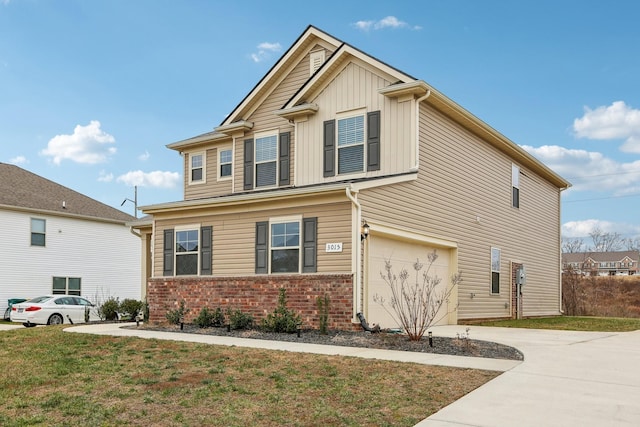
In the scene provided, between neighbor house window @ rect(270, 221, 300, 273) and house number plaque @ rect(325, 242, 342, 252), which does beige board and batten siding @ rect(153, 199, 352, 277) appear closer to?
house number plaque @ rect(325, 242, 342, 252)

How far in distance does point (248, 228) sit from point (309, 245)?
213 centimetres

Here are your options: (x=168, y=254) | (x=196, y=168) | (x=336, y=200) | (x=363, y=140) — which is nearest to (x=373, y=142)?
(x=363, y=140)

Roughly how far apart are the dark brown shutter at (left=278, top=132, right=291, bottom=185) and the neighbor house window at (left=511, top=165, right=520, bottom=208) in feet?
30.3

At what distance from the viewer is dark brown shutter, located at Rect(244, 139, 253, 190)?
63.6 feet

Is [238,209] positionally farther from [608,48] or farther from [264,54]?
[608,48]

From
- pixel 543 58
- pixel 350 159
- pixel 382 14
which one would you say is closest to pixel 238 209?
pixel 350 159

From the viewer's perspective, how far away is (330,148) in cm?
1722

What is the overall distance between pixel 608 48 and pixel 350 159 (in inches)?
429

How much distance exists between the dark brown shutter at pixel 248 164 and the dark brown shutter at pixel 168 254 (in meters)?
3.11

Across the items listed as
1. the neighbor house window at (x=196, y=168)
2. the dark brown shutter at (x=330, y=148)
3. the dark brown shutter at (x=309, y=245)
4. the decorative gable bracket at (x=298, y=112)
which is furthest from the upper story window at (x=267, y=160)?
the dark brown shutter at (x=309, y=245)

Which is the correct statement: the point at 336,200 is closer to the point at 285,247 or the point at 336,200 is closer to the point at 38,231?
the point at 285,247

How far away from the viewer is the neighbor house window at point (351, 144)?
54.9 feet

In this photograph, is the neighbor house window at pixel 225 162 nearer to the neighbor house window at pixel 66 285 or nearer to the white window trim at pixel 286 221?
the white window trim at pixel 286 221

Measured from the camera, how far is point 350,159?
16.9 metres
